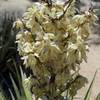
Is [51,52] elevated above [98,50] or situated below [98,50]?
above

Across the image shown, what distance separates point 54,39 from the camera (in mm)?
2836

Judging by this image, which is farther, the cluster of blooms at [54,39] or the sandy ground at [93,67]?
the sandy ground at [93,67]

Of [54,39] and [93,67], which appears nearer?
[54,39]

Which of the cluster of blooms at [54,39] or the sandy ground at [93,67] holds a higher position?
the cluster of blooms at [54,39]

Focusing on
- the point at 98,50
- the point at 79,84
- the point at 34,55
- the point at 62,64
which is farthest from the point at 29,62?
the point at 98,50

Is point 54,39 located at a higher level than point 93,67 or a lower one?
higher

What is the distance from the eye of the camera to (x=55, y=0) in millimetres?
2961

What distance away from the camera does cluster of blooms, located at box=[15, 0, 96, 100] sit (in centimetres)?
279

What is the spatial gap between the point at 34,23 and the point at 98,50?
5.22 metres

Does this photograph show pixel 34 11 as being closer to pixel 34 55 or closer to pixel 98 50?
pixel 34 55

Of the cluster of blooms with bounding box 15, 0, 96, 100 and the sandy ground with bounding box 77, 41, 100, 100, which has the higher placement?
the cluster of blooms with bounding box 15, 0, 96, 100

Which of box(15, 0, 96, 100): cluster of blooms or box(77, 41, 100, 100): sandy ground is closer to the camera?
box(15, 0, 96, 100): cluster of blooms

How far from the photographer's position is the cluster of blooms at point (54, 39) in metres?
2.79

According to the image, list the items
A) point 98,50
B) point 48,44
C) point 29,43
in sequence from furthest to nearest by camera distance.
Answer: point 98,50 → point 29,43 → point 48,44
